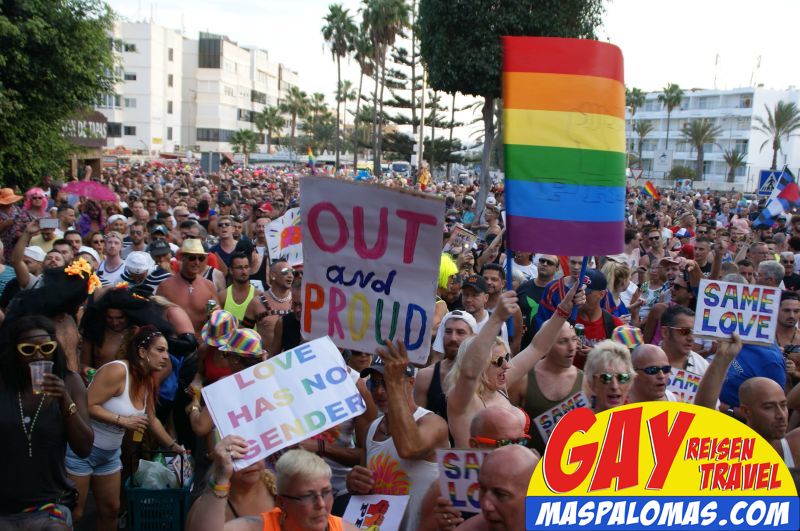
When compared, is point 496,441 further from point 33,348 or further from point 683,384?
point 33,348

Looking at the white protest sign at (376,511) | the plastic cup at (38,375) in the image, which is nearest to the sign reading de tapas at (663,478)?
the white protest sign at (376,511)

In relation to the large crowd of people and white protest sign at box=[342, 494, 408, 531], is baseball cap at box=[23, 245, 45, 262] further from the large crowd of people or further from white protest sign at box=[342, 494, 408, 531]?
white protest sign at box=[342, 494, 408, 531]

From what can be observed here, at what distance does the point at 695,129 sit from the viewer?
261ft

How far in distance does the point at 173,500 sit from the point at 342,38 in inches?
2447

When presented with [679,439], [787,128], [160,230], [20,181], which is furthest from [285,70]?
[679,439]

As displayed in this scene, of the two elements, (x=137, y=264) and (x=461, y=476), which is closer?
(x=461, y=476)

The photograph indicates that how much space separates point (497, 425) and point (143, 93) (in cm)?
9033

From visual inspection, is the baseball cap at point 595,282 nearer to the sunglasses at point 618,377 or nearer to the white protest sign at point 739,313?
the white protest sign at point 739,313

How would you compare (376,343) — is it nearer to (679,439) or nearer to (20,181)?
(679,439)

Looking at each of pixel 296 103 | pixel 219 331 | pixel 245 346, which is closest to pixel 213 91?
pixel 296 103

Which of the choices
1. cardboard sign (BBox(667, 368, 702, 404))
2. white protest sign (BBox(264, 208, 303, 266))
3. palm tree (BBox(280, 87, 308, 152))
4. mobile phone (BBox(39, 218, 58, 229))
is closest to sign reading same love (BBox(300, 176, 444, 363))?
cardboard sign (BBox(667, 368, 702, 404))

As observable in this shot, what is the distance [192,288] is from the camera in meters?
7.35

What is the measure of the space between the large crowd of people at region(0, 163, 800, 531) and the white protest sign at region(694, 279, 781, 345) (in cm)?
38

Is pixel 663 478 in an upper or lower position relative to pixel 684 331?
upper
